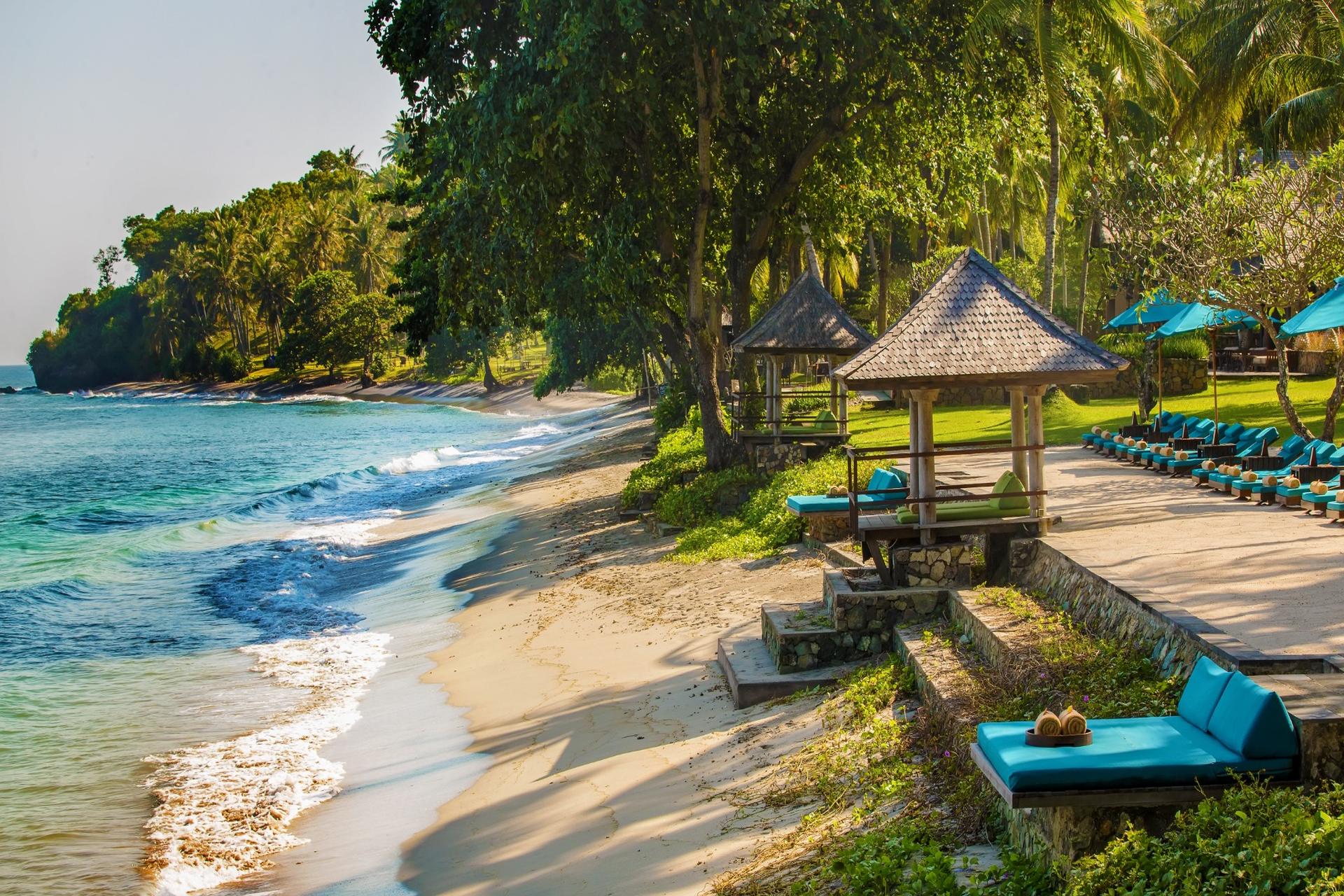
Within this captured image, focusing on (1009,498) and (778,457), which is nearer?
(1009,498)

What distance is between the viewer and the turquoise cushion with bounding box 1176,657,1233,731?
6.45 m

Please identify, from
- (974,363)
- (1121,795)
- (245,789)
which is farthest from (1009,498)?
(245,789)

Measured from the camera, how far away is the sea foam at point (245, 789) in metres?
10.1

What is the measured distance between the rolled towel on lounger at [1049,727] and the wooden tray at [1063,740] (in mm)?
19

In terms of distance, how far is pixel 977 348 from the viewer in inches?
463

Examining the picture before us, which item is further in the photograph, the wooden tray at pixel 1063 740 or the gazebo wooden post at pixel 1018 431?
the gazebo wooden post at pixel 1018 431

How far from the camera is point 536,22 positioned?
21156 millimetres

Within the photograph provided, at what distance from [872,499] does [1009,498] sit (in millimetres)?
1759

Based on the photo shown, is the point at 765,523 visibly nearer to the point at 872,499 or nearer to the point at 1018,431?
the point at 872,499

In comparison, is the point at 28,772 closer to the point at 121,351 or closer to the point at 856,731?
the point at 856,731

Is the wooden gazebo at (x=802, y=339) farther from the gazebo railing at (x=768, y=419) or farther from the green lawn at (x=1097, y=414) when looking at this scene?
the green lawn at (x=1097, y=414)

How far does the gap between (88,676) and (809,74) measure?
1676cm

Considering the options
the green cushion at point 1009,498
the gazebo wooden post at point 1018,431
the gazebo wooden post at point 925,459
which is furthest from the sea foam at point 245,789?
the gazebo wooden post at point 1018,431

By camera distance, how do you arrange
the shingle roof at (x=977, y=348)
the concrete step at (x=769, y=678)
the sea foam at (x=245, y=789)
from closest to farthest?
the sea foam at (x=245, y=789)
the concrete step at (x=769, y=678)
the shingle roof at (x=977, y=348)
